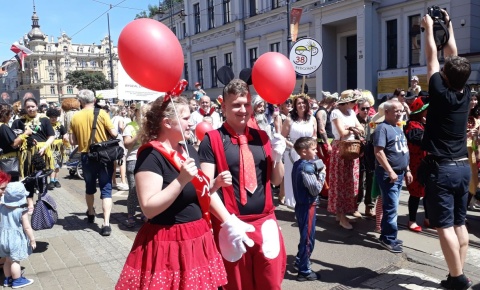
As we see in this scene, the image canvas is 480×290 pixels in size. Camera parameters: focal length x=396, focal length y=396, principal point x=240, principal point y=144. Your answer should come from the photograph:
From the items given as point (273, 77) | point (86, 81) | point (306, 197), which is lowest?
point (306, 197)

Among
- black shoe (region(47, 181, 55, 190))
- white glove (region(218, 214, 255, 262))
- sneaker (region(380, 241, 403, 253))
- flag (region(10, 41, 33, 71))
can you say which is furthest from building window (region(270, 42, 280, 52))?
white glove (region(218, 214, 255, 262))

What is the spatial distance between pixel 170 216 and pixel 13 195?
2.45m

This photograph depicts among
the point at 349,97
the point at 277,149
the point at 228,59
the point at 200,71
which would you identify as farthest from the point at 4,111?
the point at 200,71

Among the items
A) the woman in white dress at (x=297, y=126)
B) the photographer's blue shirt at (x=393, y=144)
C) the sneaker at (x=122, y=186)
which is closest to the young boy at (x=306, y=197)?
the photographer's blue shirt at (x=393, y=144)

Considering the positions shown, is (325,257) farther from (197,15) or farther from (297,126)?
(197,15)

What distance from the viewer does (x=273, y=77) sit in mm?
2855

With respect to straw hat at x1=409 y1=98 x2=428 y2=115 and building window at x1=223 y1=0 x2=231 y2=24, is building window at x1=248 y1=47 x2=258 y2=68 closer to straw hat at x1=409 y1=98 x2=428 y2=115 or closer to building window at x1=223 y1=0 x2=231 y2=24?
building window at x1=223 y1=0 x2=231 y2=24

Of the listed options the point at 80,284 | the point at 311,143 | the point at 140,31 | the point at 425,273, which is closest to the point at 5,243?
the point at 80,284

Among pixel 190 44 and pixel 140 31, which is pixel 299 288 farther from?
pixel 190 44

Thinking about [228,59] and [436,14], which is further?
[228,59]

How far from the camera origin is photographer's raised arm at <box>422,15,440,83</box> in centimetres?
335

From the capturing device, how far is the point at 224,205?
2.63m

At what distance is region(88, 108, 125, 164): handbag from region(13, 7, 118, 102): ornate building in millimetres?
82838

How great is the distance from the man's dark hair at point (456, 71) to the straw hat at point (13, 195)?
161 inches
